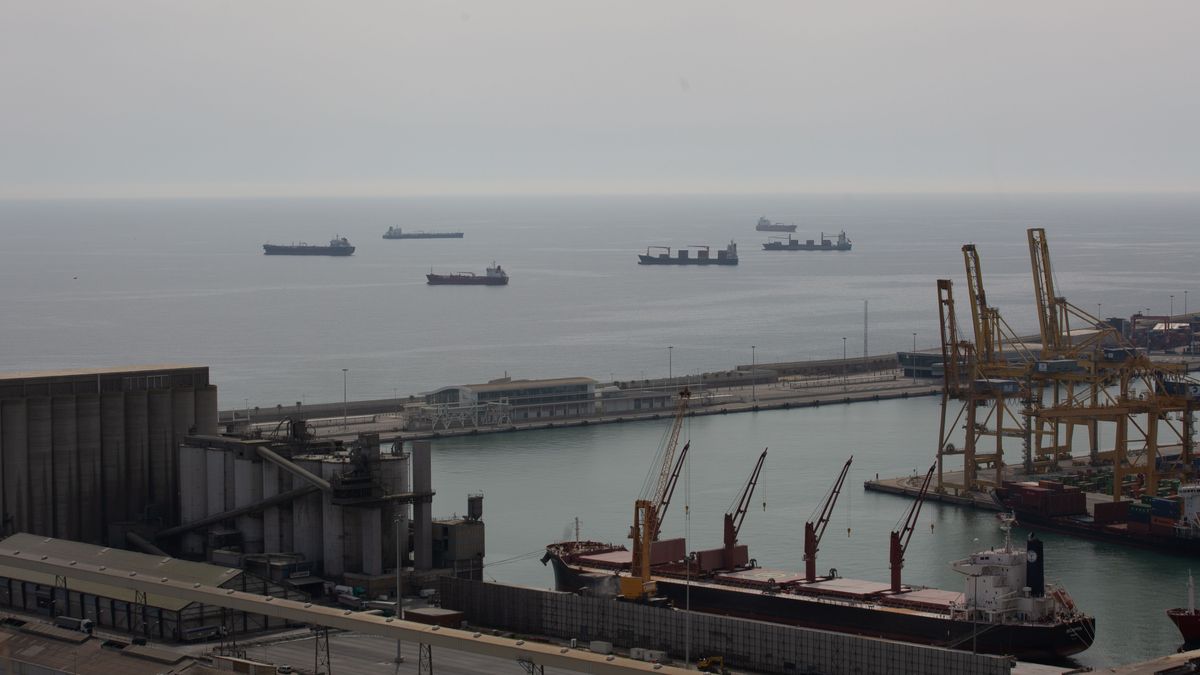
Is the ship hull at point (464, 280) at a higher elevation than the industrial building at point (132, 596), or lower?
higher

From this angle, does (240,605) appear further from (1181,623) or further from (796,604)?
(1181,623)

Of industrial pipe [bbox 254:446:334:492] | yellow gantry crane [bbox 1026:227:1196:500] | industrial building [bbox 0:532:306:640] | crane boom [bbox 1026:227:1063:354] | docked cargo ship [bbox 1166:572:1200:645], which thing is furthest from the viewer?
crane boom [bbox 1026:227:1063:354]

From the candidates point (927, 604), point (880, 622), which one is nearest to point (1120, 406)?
point (927, 604)

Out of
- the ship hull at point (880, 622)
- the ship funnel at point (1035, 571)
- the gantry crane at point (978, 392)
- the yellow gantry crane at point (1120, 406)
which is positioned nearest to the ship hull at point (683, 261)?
the yellow gantry crane at point (1120, 406)

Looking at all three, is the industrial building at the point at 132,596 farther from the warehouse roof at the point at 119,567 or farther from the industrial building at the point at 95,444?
the industrial building at the point at 95,444

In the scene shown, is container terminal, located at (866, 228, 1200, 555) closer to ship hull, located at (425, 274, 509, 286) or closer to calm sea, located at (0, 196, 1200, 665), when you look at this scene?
calm sea, located at (0, 196, 1200, 665)

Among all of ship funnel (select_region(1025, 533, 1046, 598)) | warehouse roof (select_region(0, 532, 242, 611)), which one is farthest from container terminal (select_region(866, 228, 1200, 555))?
warehouse roof (select_region(0, 532, 242, 611))
